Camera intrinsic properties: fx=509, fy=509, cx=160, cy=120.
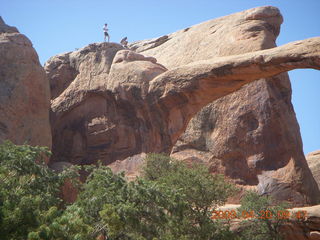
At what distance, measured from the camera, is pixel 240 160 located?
30.6m

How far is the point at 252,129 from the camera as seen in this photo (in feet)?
100

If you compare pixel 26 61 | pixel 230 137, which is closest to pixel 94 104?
pixel 26 61

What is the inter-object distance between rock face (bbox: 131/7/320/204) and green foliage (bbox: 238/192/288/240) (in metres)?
7.36

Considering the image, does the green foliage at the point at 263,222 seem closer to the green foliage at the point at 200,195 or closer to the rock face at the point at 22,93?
the green foliage at the point at 200,195

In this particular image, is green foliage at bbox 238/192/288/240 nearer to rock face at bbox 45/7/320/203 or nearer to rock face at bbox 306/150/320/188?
rock face at bbox 45/7/320/203

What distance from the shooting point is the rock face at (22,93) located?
22.7 m

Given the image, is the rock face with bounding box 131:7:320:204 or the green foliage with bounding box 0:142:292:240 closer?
the green foliage with bounding box 0:142:292:240

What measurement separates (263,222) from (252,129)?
10716 mm

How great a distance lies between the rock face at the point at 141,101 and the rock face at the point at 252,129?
0.08 metres

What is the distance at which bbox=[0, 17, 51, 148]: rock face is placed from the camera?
22.7m

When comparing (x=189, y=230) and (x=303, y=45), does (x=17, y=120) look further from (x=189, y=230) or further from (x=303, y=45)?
→ (x=303, y=45)

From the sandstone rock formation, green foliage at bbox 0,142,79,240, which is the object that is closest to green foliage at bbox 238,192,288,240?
the sandstone rock formation

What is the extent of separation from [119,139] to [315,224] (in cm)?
1225

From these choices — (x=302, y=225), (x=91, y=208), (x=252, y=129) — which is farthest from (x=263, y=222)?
(x=252, y=129)
